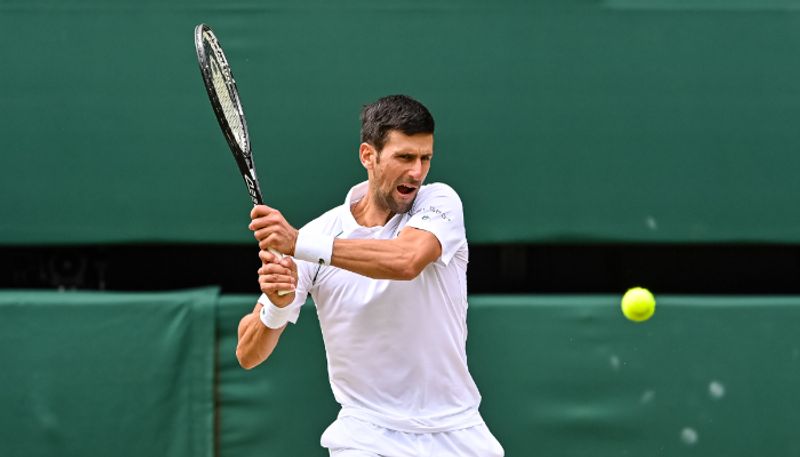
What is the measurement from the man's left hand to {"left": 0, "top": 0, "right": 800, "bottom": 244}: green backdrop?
69.1 inches

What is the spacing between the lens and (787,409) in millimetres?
4625

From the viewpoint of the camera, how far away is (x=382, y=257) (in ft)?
9.73

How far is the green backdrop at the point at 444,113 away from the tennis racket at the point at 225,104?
1281 millimetres

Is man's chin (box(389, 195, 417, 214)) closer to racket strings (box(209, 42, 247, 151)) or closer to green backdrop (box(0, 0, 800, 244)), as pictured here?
racket strings (box(209, 42, 247, 151))

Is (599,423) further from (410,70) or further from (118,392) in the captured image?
(118,392)

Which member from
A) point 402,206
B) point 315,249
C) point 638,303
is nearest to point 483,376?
point 638,303

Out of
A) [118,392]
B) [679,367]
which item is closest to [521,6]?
[679,367]

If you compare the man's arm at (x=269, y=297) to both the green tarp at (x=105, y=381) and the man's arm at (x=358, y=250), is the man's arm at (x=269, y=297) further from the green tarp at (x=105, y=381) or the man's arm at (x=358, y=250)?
the green tarp at (x=105, y=381)

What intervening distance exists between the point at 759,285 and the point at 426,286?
2348mm

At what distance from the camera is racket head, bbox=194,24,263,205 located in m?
3.12

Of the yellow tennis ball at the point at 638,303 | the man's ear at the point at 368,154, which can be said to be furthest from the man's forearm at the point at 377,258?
the yellow tennis ball at the point at 638,303

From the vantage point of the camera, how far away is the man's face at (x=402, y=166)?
3145 mm

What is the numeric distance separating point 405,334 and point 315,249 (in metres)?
0.40

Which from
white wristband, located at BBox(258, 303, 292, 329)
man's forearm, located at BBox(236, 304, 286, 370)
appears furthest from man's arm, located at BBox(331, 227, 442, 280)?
man's forearm, located at BBox(236, 304, 286, 370)
